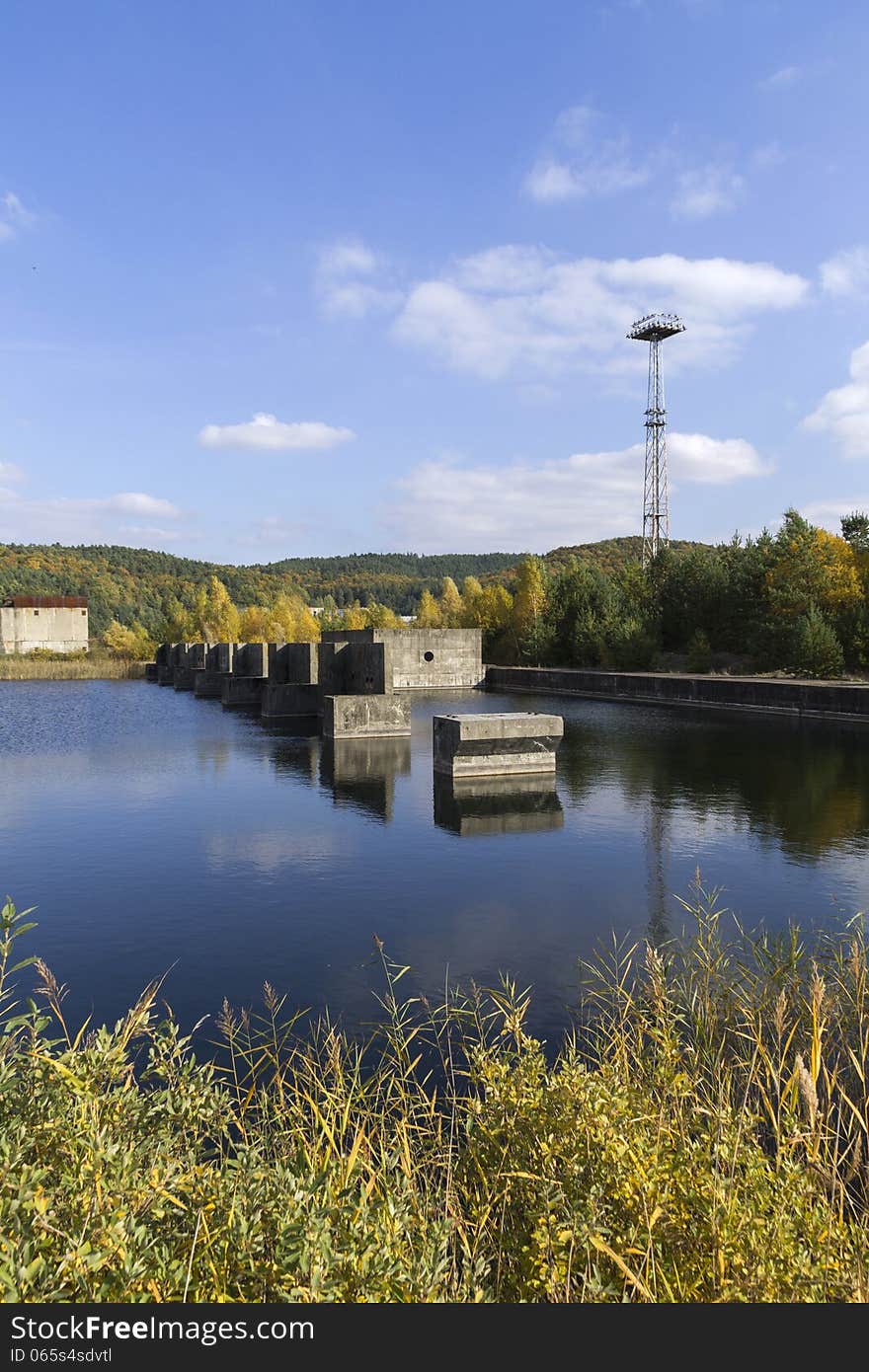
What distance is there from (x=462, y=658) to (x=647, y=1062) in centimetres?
4461

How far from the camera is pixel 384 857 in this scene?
39.0 ft

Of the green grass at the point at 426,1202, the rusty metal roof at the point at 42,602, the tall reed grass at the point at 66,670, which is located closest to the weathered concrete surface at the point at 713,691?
the green grass at the point at 426,1202

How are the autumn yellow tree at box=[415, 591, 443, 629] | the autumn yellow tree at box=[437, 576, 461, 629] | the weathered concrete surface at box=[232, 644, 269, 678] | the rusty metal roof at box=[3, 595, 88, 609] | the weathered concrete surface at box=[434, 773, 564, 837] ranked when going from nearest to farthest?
the weathered concrete surface at box=[434, 773, 564, 837], the weathered concrete surface at box=[232, 644, 269, 678], the autumn yellow tree at box=[437, 576, 461, 629], the autumn yellow tree at box=[415, 591, 443, 629], the rusty metal roof at box=[3, 595, 88, 609]

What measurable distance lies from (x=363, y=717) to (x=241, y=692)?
12.5 m

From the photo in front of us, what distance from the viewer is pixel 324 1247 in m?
2.27

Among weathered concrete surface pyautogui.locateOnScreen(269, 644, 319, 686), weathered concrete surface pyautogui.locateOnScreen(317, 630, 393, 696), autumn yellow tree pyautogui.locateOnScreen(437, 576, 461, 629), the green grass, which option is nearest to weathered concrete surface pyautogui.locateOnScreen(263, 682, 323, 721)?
weathered concrete surface pyautogui.locateOnScreen(269, 644, 319, 686)

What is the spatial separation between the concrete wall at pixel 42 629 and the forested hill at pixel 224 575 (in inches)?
657

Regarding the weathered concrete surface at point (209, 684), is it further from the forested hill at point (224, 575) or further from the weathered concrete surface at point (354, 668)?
the forested hill at point (224, 575)

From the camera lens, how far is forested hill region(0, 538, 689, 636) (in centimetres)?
12725

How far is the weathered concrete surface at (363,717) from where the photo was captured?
2452 cm

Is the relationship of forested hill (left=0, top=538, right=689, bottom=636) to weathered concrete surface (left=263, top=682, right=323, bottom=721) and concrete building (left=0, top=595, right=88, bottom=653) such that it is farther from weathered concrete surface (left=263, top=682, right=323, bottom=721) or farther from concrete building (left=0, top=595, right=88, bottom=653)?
weathered concrete surface (left=263, top=682, right=323, bottom=721)

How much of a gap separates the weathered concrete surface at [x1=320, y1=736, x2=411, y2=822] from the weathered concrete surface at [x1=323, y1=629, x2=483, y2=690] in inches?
887

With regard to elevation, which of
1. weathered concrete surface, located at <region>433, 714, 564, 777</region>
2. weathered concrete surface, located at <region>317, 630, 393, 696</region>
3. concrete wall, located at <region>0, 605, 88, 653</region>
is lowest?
weathered concrete surface, located at <region>433, 714, 564, 777</region>

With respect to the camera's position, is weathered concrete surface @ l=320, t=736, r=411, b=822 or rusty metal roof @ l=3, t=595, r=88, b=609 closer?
weathered concrete surface @ l=320, t=736, r=411, b=822
